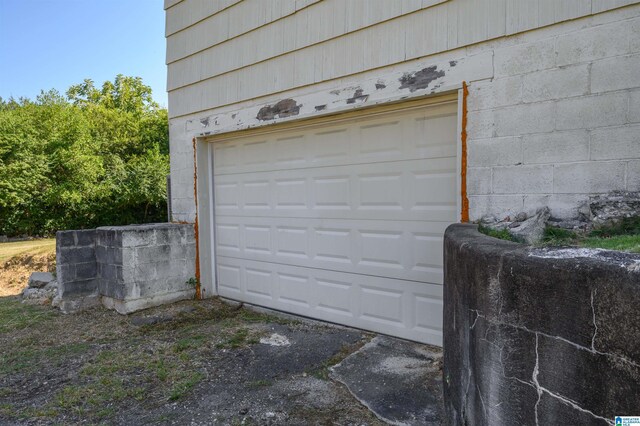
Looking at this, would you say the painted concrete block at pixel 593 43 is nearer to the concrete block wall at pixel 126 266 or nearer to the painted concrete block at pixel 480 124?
the painted concrete block at pixel 480 124

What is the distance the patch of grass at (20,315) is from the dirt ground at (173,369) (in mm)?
25

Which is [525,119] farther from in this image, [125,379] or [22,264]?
[22,264]

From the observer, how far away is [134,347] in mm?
4246

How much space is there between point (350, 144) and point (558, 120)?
6.30 ft

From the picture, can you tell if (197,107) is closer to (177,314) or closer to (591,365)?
(177,314)

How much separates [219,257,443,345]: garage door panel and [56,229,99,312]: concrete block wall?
199cm

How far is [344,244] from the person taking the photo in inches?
175

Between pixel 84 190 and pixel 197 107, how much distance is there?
12917 mm

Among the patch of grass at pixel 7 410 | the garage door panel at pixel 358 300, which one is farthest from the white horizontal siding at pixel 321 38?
the patch of grass at pixel 7 410

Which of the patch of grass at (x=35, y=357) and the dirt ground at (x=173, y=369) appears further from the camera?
the patch of grass at (x=35, y=357)

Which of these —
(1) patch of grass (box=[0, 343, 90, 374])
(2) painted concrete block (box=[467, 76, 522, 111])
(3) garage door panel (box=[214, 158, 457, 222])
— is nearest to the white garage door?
(3) garage door panel (box=[214, 158, 457, 222])

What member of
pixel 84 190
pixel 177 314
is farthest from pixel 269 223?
pixel 84 190

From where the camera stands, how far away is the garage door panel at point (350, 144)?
3.76 m

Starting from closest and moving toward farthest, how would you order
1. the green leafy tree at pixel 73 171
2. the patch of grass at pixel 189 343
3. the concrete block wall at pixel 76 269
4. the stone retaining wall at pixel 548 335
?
the stone retaining wall at pixel 548 335
the patch of grass at pixel 189 343
the concrete block wall at pixel 76 269
the green leafy tree at pixel 73 171
